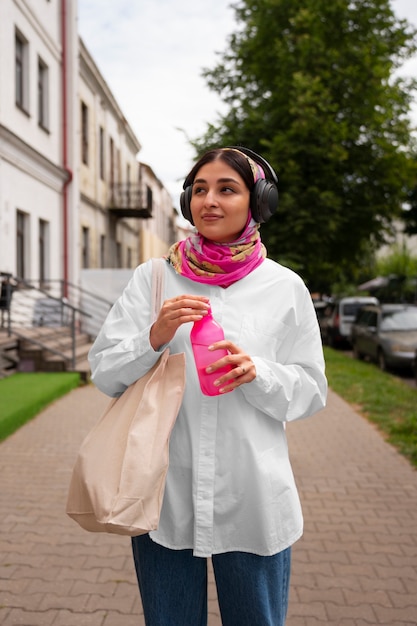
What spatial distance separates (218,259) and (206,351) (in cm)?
29

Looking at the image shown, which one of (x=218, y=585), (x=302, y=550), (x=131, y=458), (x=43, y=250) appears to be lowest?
(x=302, y=550)

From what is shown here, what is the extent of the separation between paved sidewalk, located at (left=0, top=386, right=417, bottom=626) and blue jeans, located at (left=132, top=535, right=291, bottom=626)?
1470 mm

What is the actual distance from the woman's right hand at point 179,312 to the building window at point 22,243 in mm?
14261

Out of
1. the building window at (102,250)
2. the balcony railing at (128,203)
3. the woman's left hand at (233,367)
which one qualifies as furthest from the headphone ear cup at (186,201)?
the balcony railing at (128,203)

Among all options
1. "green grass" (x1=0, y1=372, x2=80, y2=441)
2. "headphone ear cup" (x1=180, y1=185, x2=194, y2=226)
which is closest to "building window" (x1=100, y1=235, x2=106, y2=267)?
"green grass" (x1=0, y1=372, x2=80, y2=441)

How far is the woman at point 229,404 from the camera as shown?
190 cm

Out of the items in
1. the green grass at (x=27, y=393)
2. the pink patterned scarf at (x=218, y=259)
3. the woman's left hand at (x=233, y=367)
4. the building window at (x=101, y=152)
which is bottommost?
the green grass at (x=27, y=393)

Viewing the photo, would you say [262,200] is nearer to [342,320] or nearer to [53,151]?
[53,151]

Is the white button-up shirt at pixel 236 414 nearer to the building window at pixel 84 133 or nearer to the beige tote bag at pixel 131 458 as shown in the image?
the beige tote bag at pixel 131 458

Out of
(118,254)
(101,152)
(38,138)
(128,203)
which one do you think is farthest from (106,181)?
(38,138)

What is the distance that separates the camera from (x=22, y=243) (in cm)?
1571

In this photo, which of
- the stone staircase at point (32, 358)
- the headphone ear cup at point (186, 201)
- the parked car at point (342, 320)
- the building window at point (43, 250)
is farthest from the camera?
the parked car at point (342, 320)

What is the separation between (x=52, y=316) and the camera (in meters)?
16.0

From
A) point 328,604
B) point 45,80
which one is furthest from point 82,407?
point 45,80
